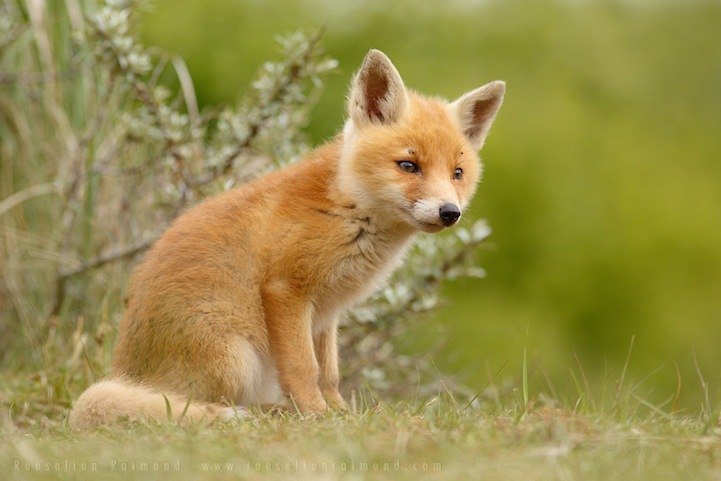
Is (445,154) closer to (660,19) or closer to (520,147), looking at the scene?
(520,147)

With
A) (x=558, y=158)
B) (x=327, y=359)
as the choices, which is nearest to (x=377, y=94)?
(x=327, y=359)

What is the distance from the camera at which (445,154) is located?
17.5 ft

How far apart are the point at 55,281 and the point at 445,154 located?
12.7 feet

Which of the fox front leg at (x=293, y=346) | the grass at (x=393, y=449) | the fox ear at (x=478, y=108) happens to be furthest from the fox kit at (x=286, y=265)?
the grass at (x=393, y=449)

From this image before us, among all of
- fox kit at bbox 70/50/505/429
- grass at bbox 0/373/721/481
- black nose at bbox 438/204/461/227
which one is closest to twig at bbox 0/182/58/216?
fox kit at bbox 70/50/505/429

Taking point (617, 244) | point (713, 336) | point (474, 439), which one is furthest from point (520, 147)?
point (474, 439)

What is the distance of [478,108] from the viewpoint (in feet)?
19.3

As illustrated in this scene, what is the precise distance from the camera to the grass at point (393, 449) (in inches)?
125

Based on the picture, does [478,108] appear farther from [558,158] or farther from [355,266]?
[558,158]

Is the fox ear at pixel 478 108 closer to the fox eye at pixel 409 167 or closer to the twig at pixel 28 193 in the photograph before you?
the fox eye at pixel 409 167

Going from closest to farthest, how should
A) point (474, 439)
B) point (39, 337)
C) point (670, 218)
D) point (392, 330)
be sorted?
point (474, 439) < point (39, 337) < point (392, 330) < point (670, 218)

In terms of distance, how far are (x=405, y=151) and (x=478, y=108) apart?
0.80m

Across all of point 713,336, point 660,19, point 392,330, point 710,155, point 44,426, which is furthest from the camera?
point 660,19

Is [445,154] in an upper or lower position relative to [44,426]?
upper
